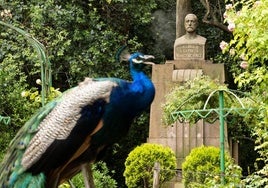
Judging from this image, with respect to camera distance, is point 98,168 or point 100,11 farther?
point 100,11

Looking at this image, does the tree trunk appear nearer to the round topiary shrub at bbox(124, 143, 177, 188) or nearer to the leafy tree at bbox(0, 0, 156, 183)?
the leafy tree at bbox(0, 0, 156, 183)

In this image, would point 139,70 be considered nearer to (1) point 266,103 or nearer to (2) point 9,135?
(1) point 266,103

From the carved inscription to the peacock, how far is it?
7.02 metres

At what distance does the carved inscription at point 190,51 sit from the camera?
1046cm

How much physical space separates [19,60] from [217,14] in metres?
4.12

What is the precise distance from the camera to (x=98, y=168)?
1045 centimetres

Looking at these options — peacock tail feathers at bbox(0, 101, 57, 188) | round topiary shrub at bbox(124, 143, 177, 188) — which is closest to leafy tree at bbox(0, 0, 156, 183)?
round topiary shrub at bbox(124, 143, 177, 188)

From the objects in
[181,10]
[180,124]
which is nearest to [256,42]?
[180,124]

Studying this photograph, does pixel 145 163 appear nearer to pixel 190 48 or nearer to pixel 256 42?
pixel 190 48

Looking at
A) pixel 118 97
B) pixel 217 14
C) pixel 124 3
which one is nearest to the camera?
pixel 118 97

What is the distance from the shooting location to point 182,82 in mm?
10148

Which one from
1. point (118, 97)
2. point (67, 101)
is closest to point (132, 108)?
point (118, 97)

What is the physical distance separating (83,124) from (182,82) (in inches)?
272

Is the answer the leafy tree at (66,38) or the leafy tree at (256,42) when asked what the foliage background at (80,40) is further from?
the leafy tree at (256,42)
